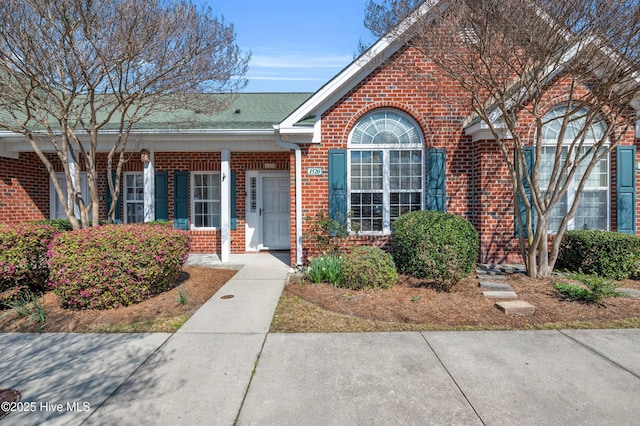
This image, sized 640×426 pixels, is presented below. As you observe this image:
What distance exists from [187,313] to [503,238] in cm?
596

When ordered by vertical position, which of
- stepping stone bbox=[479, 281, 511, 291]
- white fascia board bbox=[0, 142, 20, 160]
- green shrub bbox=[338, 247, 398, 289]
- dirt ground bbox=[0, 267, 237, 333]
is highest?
white fascia board bbox=[0, 142, 20, 160]

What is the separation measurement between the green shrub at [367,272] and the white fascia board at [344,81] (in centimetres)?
302

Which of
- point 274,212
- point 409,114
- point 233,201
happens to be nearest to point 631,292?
point 409,114

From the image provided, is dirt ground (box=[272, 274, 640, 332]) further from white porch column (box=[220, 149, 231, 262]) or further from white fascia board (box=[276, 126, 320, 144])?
white fascia board (box=[276, 126, 320, 144])

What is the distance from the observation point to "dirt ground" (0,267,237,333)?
14.0 ft

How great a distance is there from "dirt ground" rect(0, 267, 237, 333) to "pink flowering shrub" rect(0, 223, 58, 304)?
30 cm

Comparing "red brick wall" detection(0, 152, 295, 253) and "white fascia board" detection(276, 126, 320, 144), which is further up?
"white fascia board" detection(276, 126, 320, 144)

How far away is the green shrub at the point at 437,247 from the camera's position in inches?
219

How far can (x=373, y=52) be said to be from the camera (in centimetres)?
684

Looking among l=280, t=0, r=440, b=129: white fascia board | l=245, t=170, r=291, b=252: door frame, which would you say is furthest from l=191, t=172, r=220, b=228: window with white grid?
l=280, t=0, r=440, b=129: white fascia board

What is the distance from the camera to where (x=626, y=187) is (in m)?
6.93

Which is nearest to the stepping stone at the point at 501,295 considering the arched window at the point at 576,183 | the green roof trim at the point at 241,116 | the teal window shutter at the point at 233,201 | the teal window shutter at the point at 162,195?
the arched window at the point at 576,183

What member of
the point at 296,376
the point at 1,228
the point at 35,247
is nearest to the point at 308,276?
the point at 296,376

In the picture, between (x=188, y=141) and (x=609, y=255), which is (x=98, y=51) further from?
(x=609, y=255)
